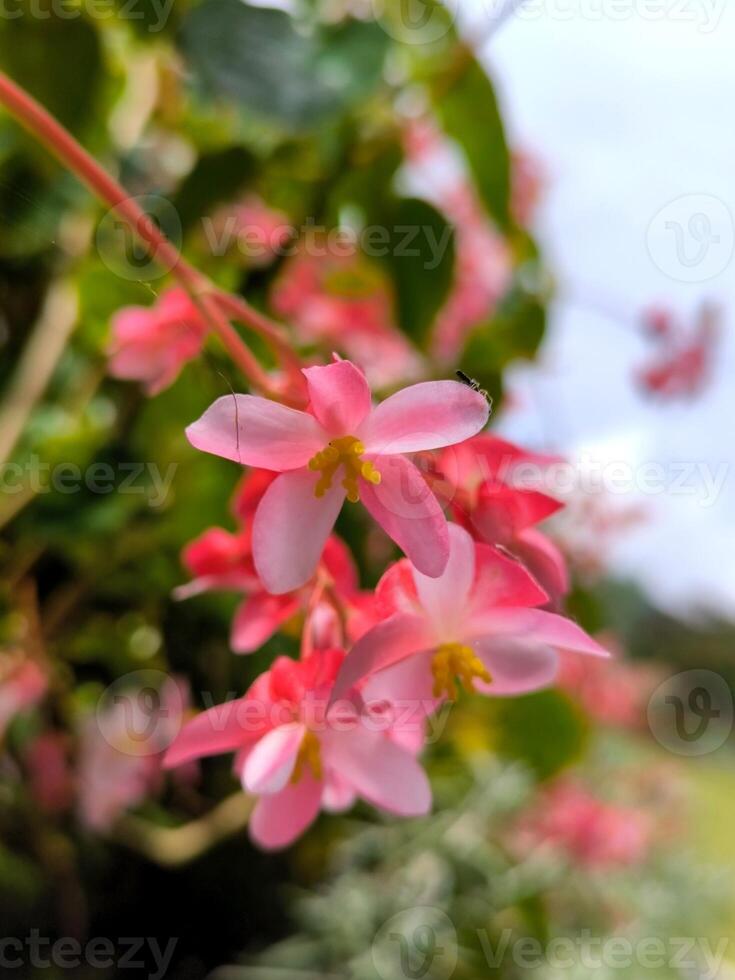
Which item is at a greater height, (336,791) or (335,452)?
(335,452)

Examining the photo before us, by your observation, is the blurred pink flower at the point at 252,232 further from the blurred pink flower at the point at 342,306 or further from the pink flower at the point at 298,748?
the pink flower at the point at 298,748

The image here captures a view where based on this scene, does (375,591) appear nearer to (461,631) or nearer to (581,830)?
(461,631)

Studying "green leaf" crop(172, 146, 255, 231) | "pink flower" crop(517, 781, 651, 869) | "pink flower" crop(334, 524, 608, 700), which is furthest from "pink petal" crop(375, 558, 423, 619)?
"pink flower" crop(517, 781, 651, 869)

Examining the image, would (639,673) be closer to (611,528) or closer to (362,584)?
(611,528)

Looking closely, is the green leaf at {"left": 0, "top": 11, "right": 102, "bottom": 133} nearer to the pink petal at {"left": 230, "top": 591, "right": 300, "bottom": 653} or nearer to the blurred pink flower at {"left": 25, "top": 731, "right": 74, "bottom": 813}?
the pink petal at {"left": 230, "top": 591, "right": 300, "bottom": 653}

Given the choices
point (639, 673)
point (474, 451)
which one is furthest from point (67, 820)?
point (639, 673)

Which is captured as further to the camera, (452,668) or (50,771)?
(50,771)

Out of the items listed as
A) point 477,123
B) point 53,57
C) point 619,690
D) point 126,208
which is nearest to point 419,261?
point 477,123
